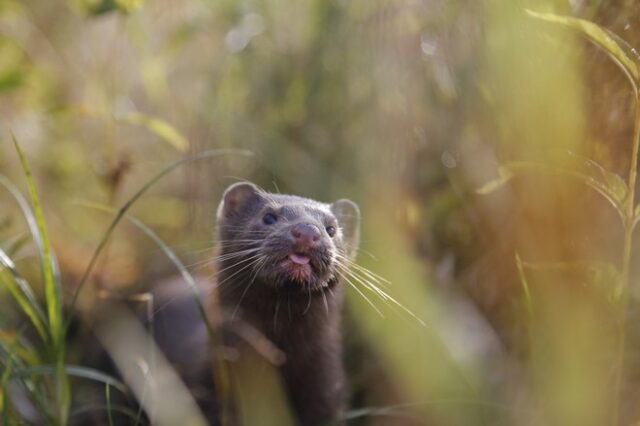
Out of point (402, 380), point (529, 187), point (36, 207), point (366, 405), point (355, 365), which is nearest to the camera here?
point (36, 207)

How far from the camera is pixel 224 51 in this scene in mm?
4164

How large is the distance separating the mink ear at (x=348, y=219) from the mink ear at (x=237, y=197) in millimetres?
334

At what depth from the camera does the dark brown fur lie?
2.71m

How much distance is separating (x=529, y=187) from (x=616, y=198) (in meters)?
0.90

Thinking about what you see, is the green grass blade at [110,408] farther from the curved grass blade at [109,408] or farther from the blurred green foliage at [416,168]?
the blurred green foliage at [416,168]

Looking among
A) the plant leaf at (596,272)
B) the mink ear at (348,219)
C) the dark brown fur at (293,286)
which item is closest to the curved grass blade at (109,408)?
the dark brown fur at (293,286)

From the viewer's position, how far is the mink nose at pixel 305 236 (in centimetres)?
262

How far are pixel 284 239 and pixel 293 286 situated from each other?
169 mm

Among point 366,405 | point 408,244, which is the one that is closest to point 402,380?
point 366,405

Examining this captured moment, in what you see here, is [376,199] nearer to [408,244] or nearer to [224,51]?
[408,244]

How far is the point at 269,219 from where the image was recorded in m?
2.92

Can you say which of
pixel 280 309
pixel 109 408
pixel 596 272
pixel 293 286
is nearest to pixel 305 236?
pixel 293 286

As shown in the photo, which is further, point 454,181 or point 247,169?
point 247,169

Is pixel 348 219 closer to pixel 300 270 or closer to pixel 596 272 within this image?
pixel 300 270
